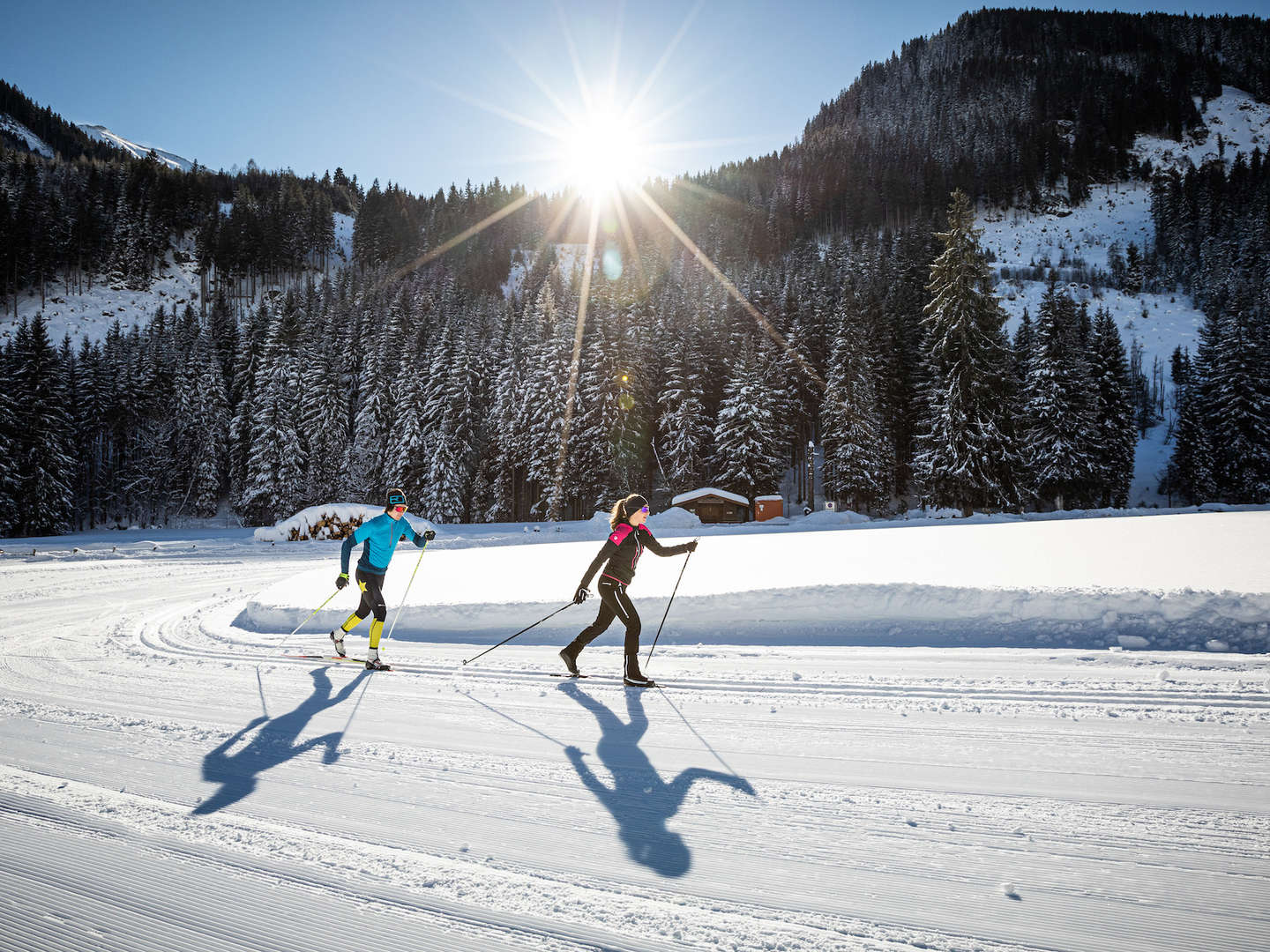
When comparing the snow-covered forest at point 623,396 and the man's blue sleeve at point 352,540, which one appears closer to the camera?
the man's blue sleeve at point 352,540

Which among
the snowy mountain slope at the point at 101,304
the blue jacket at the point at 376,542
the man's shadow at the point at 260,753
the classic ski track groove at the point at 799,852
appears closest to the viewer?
the classic ski track groove at the point at 799,852

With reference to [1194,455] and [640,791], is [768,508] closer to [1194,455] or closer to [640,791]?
[1194,455]

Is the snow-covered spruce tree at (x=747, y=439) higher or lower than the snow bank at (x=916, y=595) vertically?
higher

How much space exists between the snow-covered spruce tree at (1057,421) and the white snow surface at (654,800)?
3198 centimetres

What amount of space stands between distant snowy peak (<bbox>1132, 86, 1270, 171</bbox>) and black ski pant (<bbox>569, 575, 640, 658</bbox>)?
189 m

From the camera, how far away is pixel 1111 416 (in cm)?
4041

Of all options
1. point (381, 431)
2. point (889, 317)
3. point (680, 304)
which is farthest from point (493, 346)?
point (889, 317)

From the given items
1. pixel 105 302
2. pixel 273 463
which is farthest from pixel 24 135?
pixel 273 463

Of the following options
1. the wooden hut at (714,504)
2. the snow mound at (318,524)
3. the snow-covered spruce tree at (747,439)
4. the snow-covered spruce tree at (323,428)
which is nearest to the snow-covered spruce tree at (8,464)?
the snow-covered spruce tree at (323,428)

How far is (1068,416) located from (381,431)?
149 feet

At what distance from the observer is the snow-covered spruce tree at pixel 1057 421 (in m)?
34.8

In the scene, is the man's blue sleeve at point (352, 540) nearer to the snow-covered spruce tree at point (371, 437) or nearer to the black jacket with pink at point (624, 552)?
the black jacket with pink at point (624, 552)

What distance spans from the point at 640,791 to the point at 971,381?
28443 millimetres

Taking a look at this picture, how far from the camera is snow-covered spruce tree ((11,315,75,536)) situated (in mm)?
39531
